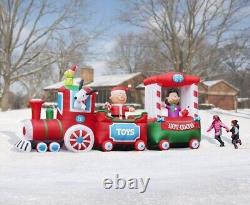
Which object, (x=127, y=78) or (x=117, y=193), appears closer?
(x=117, y=193)

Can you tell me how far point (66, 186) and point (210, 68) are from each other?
1143 inches

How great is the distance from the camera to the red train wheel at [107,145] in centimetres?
978

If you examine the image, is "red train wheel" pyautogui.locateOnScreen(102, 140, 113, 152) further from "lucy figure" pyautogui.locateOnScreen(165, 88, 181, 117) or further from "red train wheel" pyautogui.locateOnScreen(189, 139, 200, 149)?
"red train wheel" pyautogui.locateOnScreen(189, 139, 200, 149)

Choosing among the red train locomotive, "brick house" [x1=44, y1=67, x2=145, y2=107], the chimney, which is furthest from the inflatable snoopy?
the chimney

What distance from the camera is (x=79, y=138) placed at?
31.5 feet

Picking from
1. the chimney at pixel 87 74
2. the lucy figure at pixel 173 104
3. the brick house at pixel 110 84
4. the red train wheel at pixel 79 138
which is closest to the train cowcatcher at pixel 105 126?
the red train wheel at pixel 79 138

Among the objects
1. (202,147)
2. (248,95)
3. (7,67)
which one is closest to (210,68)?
(7,67)

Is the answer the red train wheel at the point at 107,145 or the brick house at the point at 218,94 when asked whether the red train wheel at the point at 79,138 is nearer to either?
the red train wheel at the point at 107,145

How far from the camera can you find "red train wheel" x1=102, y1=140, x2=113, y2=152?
978cm

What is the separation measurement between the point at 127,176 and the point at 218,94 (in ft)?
128

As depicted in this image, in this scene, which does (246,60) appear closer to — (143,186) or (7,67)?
(7,67)

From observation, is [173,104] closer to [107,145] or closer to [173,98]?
[173,98]

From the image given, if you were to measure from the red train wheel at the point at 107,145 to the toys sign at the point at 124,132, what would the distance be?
0.14 metres

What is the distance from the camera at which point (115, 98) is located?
1062cm
